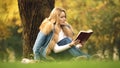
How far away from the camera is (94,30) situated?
774cm

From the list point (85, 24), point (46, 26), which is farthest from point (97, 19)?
point (46, 26)

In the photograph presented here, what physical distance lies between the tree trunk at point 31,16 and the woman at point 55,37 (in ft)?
0.20

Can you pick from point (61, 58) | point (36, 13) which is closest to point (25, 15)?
point (36, 13)

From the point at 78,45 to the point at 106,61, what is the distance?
0.40 metres

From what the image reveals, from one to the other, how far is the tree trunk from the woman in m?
0.06

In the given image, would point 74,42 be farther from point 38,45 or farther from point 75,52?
point 38,45

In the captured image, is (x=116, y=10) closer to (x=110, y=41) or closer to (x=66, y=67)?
(x=110, y=41)

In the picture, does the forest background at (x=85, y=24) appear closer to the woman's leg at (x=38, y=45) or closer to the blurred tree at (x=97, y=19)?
the blurred tree at (x=97, y=19)

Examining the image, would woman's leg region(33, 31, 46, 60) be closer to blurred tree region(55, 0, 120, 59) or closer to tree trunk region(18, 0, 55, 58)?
tree trunk region(18, 0, 55, 58)

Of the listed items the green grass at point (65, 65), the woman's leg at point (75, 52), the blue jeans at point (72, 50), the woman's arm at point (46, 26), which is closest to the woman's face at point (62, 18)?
the woman's arm at point (46, 26)

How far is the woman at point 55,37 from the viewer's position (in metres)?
7.69

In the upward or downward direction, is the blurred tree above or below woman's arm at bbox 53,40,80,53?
above

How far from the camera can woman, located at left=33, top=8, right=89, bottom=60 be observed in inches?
303

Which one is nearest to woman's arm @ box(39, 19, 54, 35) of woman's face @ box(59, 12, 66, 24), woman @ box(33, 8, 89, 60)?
woman @ box(33, 8, 89, 60)
